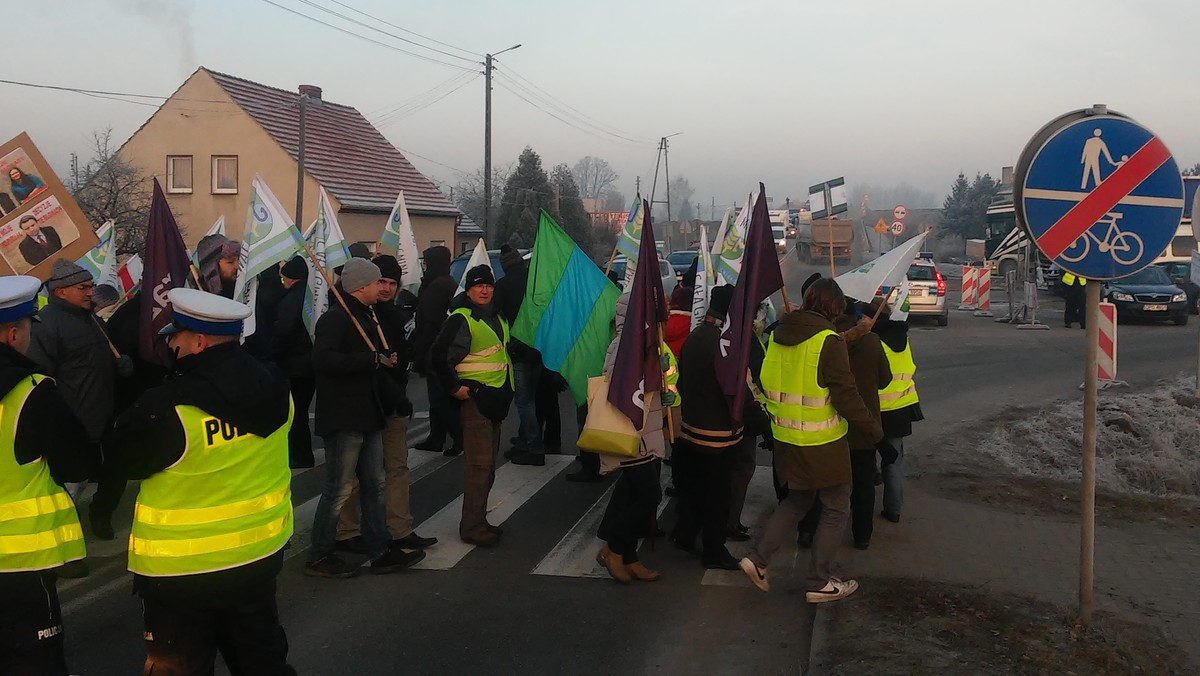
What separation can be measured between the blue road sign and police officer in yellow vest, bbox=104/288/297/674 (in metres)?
3.71

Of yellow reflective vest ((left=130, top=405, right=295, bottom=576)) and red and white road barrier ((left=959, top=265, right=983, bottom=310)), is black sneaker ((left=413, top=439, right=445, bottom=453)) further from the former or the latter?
red and white road barrier ((left=959, top=265, right=983, bottom=310))

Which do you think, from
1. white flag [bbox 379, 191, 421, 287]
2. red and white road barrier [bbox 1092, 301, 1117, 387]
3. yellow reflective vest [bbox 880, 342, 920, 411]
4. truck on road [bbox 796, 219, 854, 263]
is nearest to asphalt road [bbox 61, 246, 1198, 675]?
yellow reflective vest [bbox 880, 342, 920, 411]

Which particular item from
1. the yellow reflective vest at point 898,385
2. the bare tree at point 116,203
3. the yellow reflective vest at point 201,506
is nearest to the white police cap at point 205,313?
the yellow reflective vest at point 201,506

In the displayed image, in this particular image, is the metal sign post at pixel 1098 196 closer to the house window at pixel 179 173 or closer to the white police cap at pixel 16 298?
the white police cap at pixel 16 298

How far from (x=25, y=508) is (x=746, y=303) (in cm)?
395

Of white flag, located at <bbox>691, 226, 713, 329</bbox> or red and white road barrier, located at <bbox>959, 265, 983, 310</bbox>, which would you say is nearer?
white flag, located at <bbox>691, 226, 713, 329</bbox>

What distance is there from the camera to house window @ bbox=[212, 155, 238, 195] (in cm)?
3369

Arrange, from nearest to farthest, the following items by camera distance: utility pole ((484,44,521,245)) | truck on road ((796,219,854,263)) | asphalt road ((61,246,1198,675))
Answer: asphalt road ((61,246,1198,675)) → utility pole ((484,44,521,245)) → truck on road ((796,219,854,263))

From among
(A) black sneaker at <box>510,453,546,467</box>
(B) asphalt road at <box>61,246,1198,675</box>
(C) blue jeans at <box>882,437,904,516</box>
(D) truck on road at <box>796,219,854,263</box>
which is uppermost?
(D) truck on road at <box>796,219,854,263</box>

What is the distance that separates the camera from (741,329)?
599 cm

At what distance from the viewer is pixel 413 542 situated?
683 centimetres

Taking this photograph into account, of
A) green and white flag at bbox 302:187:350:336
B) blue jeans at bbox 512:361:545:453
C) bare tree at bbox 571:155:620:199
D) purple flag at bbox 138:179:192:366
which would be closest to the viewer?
purple flag at bbox 138:179:192:366

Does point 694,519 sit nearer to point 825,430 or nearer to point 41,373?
point 825,430

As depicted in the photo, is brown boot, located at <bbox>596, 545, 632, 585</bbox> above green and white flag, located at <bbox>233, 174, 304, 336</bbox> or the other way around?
the other way around
